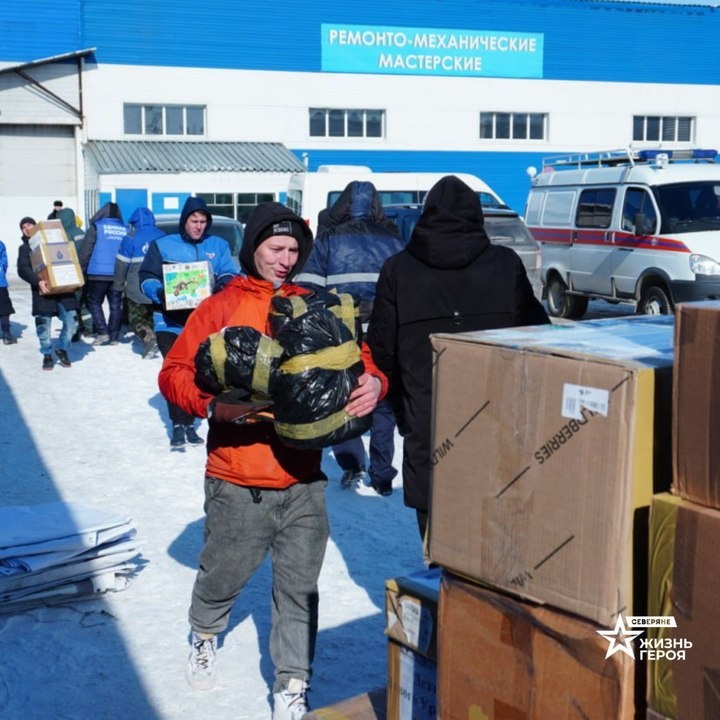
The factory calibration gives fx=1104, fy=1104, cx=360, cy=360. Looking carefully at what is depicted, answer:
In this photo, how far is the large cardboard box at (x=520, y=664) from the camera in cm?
230

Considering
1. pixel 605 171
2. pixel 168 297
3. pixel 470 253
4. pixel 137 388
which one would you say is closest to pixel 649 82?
pixel 605 171

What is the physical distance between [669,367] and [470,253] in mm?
2021

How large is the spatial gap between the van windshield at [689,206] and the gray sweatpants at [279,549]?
11201 millimetres

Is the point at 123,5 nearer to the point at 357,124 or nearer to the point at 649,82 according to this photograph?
the point at 357,124

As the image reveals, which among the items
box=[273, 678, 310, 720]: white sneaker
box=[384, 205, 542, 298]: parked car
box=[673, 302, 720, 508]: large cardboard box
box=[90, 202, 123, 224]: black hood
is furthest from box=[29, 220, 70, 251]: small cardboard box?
box=[673, 302, 720, 508]: large cardboard box

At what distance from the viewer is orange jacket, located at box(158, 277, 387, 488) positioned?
3920 millimetres

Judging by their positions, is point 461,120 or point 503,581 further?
point 461,120

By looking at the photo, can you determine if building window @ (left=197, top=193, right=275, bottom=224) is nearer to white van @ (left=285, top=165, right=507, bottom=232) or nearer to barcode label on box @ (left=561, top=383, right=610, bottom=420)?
white van @ (left=285, top=165, right=507, bottom=232)

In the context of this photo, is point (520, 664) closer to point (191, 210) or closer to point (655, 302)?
point (191, 210)

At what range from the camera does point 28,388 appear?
1145 centimetres

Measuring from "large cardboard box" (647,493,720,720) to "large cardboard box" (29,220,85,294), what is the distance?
439 inches

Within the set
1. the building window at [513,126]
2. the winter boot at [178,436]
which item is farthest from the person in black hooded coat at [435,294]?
the building window at [513,126]

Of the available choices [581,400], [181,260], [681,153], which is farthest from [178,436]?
[681,153]

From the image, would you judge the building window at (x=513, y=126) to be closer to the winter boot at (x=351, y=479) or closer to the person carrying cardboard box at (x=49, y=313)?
the person carrying cardboard box at (x=49, y=313)
